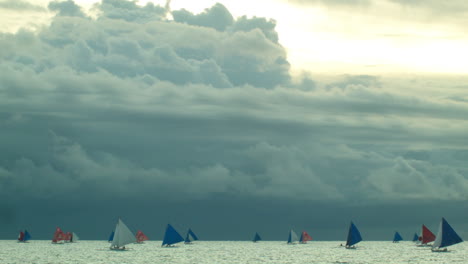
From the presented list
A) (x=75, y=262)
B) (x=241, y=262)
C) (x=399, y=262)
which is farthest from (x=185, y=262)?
(x=399, y=262)

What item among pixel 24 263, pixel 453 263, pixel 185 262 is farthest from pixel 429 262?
pixel 24 263

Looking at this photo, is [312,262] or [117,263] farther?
[312,262]

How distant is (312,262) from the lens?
190250mm

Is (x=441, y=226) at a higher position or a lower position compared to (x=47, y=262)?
higher

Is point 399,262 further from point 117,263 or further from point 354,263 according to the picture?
point 117,263

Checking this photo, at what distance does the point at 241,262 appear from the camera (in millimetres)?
189875

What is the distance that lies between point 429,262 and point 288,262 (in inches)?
1432

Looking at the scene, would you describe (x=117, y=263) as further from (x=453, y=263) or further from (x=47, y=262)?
(x=453, y=263)

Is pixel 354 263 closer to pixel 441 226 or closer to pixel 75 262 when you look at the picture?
pixel 441 226

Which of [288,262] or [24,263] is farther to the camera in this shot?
[288,262]

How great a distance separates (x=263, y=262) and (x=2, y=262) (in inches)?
2616

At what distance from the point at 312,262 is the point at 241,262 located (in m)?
18.7

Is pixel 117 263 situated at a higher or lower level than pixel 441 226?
lower

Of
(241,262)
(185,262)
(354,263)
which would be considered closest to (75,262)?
(185,262)
